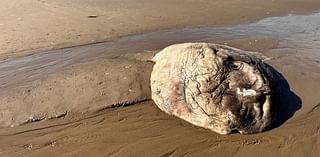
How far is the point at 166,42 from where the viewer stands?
279 inches

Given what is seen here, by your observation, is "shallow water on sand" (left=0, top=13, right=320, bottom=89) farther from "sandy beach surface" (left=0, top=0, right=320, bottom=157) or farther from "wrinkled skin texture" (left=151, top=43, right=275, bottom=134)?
"wrinkled skin texture" (left=151, top=43, right=275, bottom=134)

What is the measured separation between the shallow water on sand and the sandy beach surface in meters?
0.02

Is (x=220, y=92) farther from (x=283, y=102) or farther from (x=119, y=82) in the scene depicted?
(x=119, y=82)

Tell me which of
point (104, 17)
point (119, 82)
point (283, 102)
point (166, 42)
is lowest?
point (283, 102)

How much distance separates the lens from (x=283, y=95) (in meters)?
4.75

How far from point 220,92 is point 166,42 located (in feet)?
10.2

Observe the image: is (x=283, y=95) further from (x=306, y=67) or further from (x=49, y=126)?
(x=49, y=126)

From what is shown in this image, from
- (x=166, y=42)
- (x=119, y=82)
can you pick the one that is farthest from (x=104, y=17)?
(x=119, y=82)

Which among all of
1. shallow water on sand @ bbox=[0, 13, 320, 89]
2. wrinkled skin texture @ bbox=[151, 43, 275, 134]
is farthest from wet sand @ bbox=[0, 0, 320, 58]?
wrinkled skin texture @ bbox=[151, 43, 275, 134]

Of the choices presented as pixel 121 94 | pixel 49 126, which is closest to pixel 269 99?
pixel 121 94

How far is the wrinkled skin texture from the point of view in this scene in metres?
4.08

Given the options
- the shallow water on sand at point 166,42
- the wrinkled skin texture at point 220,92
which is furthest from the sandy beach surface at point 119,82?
the wrinkled skin texture at point 220,92

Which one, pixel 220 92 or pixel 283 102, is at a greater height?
pixel 220 92

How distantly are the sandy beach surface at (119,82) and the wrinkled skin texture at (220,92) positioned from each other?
14 cm
